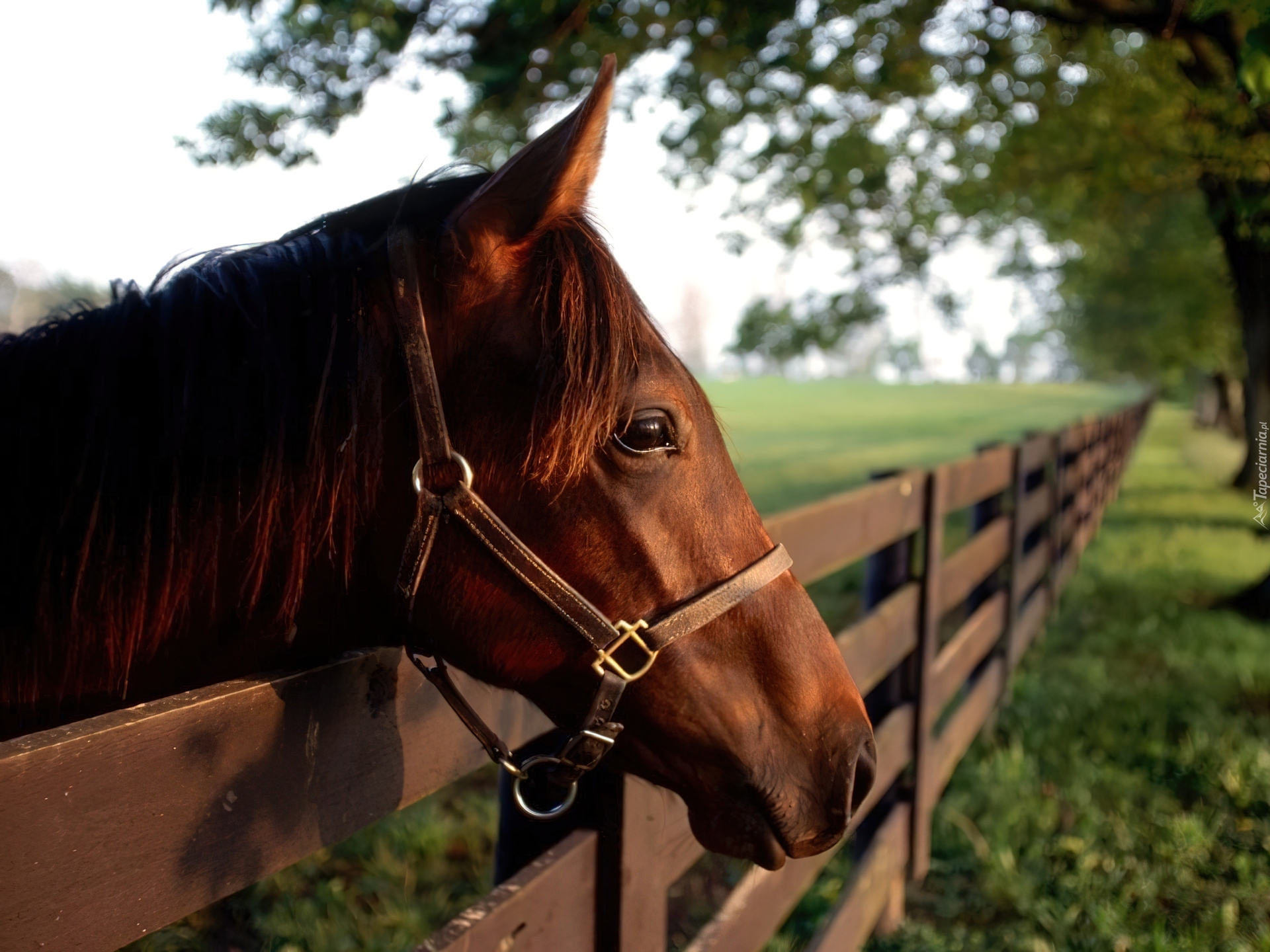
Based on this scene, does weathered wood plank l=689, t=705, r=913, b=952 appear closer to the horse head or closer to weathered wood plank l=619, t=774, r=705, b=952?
weathered wood plank l=619, t=774, r=705, b=952

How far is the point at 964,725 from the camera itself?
13.7 feet

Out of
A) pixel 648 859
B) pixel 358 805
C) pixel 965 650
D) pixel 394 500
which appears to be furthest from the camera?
pixel 965 650

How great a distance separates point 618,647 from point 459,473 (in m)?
0.35

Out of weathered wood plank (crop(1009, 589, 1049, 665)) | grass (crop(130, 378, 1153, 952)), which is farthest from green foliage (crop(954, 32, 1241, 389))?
grass (crop(130, 378, 1153, 952))

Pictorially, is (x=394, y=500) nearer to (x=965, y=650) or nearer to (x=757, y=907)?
(x=757, y=907)

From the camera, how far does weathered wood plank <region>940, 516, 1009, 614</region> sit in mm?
3768

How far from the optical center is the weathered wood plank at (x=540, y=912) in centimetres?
122

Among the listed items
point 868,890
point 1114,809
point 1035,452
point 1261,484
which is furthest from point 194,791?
point 1261,484

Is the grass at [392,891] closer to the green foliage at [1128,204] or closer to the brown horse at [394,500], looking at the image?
the brown horse at [394,500]

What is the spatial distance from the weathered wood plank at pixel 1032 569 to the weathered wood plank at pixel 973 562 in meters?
0.29

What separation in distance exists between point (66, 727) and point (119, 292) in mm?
837

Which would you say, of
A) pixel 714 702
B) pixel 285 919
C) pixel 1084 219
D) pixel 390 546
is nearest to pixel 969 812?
pixel 285 919

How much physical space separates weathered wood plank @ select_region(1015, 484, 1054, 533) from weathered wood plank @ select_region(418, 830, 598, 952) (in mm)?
4513

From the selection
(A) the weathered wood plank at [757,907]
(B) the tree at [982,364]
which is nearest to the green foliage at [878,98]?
(A) the weathered wood plank at [757,907]
